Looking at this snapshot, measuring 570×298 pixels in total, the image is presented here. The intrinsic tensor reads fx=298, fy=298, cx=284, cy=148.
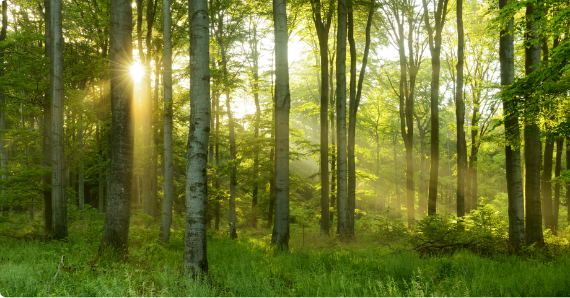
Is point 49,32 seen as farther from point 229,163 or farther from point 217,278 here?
point 217,278

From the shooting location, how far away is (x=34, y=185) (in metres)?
11.1

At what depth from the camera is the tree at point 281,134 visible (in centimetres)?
827

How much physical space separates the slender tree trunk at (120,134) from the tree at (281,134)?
380 centimetres

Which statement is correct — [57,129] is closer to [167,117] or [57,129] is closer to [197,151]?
[167,117]

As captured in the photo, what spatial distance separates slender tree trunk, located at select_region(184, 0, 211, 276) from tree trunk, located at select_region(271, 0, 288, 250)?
3.18 metres

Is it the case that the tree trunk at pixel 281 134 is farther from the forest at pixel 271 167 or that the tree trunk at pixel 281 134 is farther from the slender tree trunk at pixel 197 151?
the slender tree trunk at pixel 197 151

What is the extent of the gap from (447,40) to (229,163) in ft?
54.8

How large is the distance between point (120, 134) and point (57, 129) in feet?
16.4

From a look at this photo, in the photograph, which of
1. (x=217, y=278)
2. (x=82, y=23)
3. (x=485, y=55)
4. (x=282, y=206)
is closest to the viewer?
(x=217, y=278)

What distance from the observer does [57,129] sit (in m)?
10.5

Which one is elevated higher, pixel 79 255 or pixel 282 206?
pixel 282 206

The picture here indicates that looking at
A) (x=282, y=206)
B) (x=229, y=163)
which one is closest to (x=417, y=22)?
(x=229, y=163)

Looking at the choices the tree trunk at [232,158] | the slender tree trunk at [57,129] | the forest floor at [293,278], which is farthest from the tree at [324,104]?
the slender tree trunk at [57,129]

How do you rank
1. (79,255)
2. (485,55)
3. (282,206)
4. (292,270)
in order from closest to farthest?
(292,270), (79,255), (282,206), (485,55)
